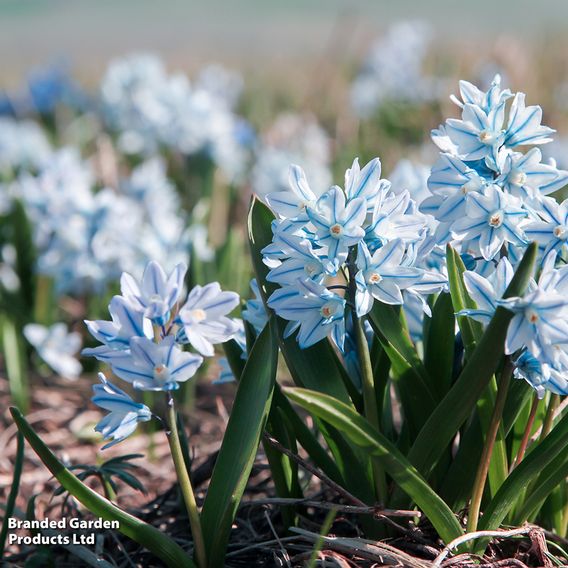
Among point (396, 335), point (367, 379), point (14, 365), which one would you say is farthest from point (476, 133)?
point (14, 365)

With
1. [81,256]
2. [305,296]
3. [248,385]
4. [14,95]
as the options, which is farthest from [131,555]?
[14,95]

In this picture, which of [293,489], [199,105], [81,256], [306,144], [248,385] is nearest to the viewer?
[248,385]

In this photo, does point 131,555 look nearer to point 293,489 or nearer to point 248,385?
point 293,489

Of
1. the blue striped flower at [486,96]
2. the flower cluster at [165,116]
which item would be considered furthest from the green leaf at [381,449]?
the flower cluster at [165,116]

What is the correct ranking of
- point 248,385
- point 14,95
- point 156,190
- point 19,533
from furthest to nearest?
1. point 14,95
2. point 156,190
3. point 19,533
4. point 248,385

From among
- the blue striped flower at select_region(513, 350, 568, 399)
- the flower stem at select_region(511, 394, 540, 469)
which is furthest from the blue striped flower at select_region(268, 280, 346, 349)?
the flower stem at select_region(511, 394, 540, 469)

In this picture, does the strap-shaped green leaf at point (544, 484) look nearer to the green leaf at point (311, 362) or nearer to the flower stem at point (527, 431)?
the flower stem at point (527, 431)

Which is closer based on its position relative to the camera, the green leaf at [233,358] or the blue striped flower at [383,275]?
the blue striped flower at [383,275]
